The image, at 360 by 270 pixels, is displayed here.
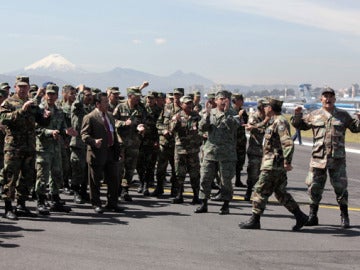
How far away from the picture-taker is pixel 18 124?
859 centimetres

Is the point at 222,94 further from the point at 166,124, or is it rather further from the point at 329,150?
the point at 166,124

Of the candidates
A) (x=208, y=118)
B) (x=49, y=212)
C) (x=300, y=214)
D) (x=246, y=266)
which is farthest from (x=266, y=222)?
(x=49, y=212)

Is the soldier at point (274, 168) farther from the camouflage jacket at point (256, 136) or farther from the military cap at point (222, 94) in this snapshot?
the camouflage jacket at point (256, 136)

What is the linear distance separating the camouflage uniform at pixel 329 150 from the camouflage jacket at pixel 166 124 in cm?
340

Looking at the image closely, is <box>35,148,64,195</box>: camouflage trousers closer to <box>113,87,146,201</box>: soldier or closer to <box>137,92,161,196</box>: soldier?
<box>113,87,146,201</box>: soldier

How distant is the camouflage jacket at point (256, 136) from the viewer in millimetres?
11094

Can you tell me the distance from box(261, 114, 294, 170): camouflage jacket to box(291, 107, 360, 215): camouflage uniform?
563 millimetres

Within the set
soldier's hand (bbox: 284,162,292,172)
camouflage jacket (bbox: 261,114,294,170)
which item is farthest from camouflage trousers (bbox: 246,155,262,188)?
soldier's hand (bbox: 284,162,292,172)

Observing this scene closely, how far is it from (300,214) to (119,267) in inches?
136

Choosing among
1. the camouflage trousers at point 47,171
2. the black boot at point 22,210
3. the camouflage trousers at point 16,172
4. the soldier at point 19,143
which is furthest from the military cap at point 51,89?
the black boot at point 22,210

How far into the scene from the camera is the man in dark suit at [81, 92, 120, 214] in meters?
9.45

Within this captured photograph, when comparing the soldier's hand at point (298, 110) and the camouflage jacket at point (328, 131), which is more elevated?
the soldier's hand at point (298, 110)

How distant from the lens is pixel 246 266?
6.23 m

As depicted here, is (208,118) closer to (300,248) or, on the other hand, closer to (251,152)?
(251,152)
